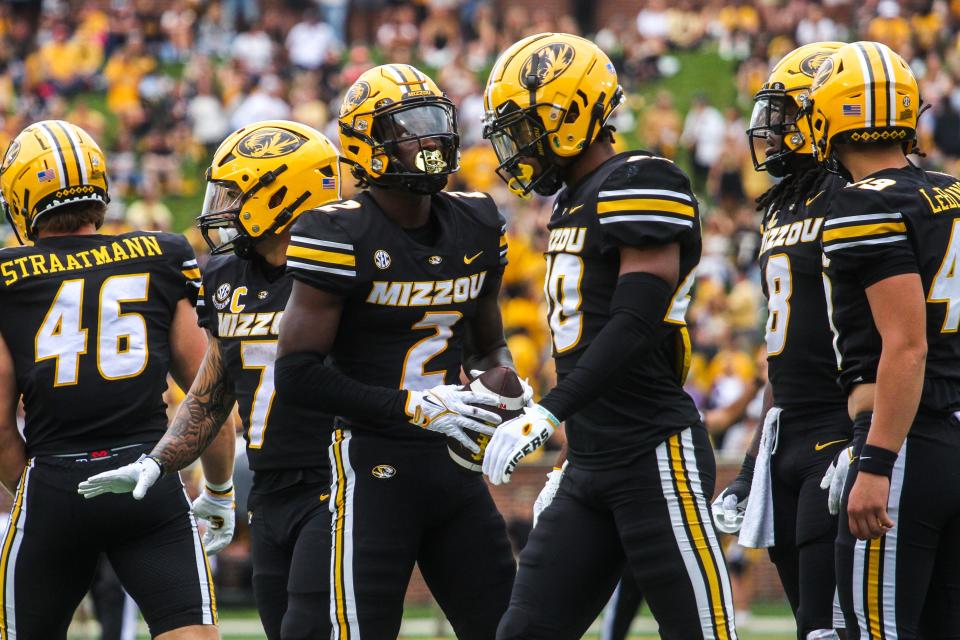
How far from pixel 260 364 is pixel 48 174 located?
103cm

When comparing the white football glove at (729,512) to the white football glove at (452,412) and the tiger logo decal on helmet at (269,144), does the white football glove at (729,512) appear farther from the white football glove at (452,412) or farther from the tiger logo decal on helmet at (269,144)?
the tiger logo decal on helmet at (269,144)

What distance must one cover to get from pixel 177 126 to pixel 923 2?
961 centimetres

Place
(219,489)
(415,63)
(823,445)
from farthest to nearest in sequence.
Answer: (415,63) → (219,489) → (823,445)

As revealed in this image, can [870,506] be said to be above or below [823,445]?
above

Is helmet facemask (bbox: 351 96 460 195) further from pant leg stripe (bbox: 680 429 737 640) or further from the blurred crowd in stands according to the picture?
the blurred crowd in stands

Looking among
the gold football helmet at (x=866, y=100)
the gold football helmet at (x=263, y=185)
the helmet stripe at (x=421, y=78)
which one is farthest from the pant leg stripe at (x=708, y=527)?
the gold football helmet at (x=263, y=185)

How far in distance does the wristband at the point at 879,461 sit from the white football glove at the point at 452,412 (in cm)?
104

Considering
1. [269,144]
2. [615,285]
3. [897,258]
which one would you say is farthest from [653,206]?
[269,144]

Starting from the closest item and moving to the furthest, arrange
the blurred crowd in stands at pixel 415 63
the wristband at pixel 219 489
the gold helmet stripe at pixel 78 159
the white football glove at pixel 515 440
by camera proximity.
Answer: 1. the white football glove at pixel 515 440
2. the gold helmet stripe at pixel 78 159
3. the wristband at pixel 219 489
4. the blurred crowd in stands at pixel 415 63

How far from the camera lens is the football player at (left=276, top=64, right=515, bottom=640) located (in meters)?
4.18

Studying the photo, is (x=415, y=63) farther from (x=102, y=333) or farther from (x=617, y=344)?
(x=617, y=344)

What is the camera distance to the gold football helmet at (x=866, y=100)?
13.4ft

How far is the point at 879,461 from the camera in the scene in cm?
385

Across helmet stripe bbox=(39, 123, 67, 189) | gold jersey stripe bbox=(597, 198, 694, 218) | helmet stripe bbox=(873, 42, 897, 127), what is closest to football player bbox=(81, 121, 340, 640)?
helmet stripe bbox=(39, 123, 67, 189)
